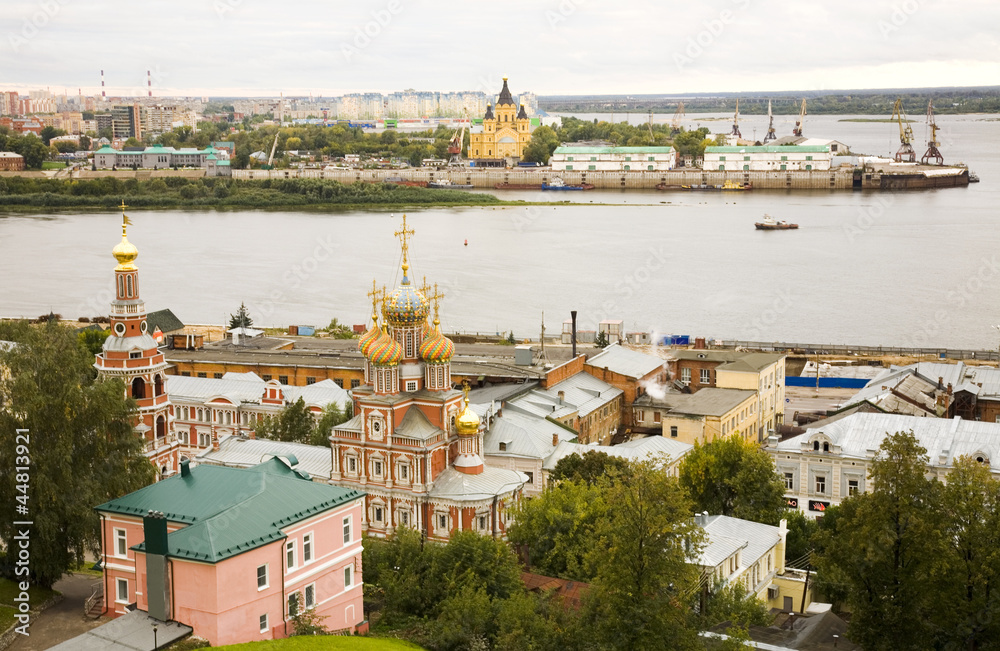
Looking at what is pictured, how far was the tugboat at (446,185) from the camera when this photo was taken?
330 feet

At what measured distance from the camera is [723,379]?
26781 millimetres

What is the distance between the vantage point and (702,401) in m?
25.1

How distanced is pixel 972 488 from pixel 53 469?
421 inches

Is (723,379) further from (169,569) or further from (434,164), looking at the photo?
(434,164)

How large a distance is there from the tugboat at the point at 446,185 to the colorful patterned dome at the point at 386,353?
81.0 meters

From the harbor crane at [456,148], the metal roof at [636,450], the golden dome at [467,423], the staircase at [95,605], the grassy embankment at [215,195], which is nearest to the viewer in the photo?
the staircase at [95,605]

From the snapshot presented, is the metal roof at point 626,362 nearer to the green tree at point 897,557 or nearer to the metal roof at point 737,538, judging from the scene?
the metal roof at point 737,538

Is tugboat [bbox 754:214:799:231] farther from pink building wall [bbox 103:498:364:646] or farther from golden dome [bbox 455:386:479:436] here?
pink building wall [bbox 103:498:364:646]

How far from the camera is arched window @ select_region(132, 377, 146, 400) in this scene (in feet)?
61.6

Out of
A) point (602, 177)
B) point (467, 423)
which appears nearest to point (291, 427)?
point (467, 423)

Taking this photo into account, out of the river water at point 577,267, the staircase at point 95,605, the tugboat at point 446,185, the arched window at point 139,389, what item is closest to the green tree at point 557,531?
the staircase at point 95,605

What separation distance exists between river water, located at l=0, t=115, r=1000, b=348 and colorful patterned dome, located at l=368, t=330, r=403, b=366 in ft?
68.8

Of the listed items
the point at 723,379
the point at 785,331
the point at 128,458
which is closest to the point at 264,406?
the point at 128,458

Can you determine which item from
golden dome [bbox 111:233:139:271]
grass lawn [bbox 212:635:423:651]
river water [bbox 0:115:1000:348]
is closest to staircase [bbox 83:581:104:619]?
grass lawn [bbox 212:635:423:651]
